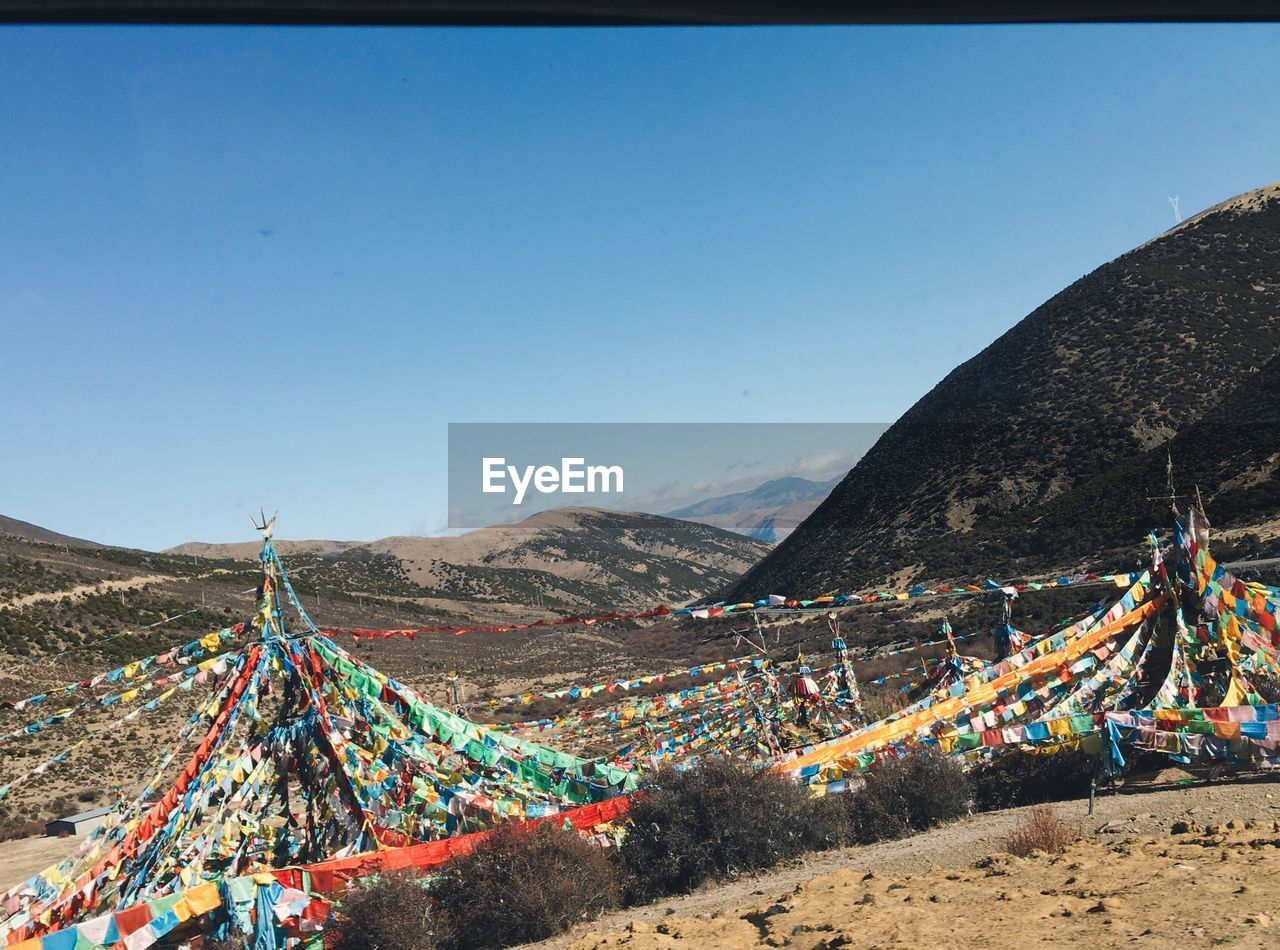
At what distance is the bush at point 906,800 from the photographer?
10.9m

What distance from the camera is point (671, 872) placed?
9.90m

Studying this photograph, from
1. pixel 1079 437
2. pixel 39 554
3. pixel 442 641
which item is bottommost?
pixel 442 641

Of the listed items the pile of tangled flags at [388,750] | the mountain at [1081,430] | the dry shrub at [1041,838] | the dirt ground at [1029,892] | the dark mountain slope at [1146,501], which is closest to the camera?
the dirt ground at [1029,892]

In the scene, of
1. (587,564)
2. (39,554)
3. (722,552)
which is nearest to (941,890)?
(39,554)

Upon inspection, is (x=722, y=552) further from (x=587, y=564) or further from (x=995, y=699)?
(x=995, y=699)

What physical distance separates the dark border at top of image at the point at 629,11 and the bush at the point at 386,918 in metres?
7.08

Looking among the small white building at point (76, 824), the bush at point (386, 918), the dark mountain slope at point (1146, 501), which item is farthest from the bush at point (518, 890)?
the dark mountain slope at point (1146, 501)

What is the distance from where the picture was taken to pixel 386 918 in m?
8.52

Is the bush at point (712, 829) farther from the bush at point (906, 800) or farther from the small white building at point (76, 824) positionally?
the small white building at point (76, 824)

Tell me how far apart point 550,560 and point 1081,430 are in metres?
102

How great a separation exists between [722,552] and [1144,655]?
175 m

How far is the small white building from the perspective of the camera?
18406 mm

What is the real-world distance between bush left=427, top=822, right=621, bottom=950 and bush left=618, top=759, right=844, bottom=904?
62 centimetres

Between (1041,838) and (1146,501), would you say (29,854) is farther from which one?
(1146,501)
